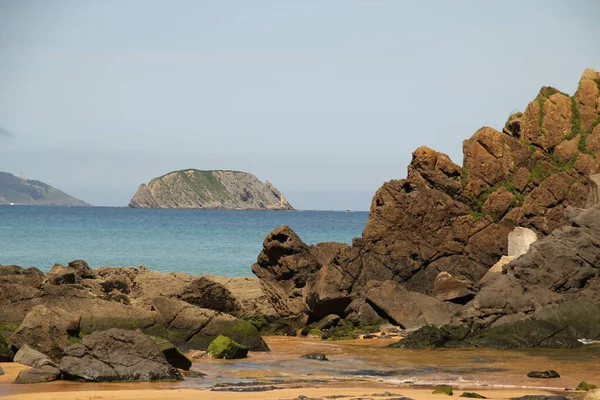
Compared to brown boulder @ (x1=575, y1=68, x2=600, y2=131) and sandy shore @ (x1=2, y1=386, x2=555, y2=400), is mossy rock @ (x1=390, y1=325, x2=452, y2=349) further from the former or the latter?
brown boulder @ (x1=575, y1=68, x2=600, y2=131)

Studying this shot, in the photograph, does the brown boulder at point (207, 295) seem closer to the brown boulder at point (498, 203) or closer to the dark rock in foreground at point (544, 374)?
the brown boulder at point (498, 203)

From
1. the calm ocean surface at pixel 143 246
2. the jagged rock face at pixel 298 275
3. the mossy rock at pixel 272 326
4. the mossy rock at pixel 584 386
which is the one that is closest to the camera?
the mossy rock at pixel 584 386

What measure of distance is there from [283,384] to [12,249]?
7793cm

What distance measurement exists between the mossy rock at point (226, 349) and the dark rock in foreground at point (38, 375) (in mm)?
7643

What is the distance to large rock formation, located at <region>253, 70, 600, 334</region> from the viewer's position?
45.2m

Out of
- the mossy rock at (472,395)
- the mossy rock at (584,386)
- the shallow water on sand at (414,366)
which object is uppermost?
the mossy rock at (472,395)

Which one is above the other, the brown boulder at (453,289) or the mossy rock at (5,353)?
the brown boulder at (453,289)

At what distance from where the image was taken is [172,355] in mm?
26156

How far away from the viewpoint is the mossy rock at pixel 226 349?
30562 mm

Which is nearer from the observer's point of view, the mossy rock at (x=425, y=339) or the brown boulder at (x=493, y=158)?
the mossy rock at (x=425, y=339)

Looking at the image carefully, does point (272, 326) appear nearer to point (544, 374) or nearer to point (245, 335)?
point (245, 335)

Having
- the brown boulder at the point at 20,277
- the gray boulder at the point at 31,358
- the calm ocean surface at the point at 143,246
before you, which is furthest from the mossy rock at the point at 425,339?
the calm ocean surface at the point at 143,246

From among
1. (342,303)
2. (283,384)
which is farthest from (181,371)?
(342,303)

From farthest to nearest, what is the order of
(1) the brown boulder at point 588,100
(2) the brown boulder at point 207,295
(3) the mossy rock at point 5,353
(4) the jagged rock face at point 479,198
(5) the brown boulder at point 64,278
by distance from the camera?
(1) the brown boulder at point 588,100 < (4) the jagged rock face at point 479,198 < (2) the brown boulder at point 207,295 < (5) the brown boulder at point 64,278 < (3) the mossy rock at point 5,353
